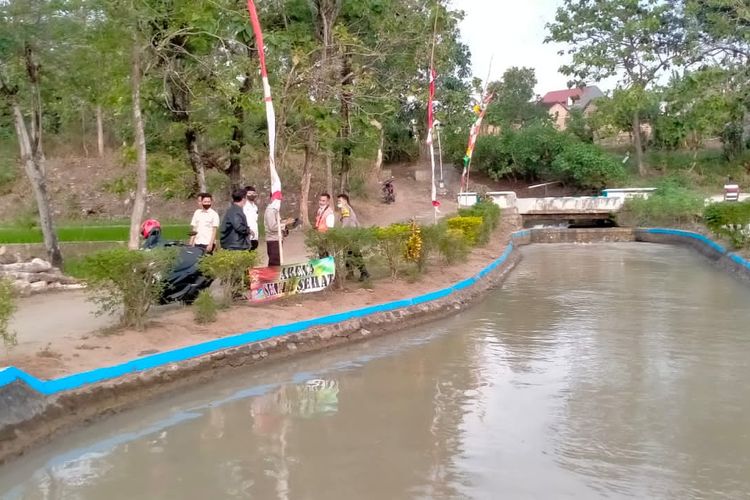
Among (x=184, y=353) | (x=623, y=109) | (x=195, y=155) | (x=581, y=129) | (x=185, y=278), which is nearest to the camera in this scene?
(x=184, y=353)

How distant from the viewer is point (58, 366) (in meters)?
7.02

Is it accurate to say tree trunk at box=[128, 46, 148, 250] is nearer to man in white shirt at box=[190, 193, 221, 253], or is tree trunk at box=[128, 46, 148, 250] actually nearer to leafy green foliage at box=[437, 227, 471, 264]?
man in white shirt at box=[190, 193, 221, 253]

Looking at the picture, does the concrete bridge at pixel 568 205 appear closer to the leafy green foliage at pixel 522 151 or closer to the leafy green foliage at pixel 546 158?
the leafy green foliage at pixel 546 158

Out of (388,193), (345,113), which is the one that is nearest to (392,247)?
(345,113)

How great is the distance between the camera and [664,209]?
26.2 meters

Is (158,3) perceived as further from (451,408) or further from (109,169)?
(109,169)

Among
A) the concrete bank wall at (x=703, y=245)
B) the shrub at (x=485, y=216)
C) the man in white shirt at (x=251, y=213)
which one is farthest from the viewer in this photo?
the shrub at (x=485, y=216)

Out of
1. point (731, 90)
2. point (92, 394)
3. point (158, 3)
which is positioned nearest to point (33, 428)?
point (92, 394)

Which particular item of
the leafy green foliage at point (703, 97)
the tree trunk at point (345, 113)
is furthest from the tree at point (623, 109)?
the tree trunk at point (345, 113)

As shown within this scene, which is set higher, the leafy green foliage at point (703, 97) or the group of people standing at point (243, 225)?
the leafy green foliage at point (703, 97)

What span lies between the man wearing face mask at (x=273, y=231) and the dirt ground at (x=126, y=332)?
72 cm

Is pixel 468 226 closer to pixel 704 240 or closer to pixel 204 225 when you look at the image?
pixel 704 240

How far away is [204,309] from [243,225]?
2.10 meters

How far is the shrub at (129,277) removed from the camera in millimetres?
7844
